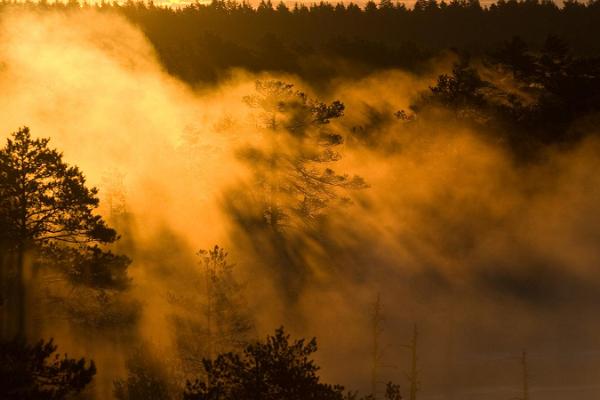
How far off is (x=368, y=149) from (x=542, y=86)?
14275 mm

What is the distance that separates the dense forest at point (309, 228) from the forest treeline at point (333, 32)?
62cm

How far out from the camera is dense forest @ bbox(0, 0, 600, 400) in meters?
31.2

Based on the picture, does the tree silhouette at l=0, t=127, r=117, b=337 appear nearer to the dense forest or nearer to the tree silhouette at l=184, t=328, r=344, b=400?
the dense forest

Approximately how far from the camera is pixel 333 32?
143 meters

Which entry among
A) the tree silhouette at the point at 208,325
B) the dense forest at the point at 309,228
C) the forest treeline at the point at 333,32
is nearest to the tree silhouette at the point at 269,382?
the dense forest at the point at 309,228

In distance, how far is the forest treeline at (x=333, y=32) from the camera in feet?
327

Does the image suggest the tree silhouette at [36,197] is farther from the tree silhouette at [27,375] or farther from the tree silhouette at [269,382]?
the tree silhouette at [269,382]

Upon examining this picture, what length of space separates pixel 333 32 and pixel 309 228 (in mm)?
87392

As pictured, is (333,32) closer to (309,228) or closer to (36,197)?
(309,228)

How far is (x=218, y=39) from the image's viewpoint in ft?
333

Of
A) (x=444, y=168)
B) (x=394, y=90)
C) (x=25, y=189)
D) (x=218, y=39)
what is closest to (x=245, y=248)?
(x=444, y=168)

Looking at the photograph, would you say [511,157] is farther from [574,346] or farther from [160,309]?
[160,309]

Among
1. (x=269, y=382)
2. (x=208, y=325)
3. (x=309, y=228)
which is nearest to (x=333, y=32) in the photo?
(x=309, y=228)

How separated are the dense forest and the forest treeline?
62cm
